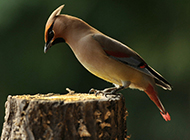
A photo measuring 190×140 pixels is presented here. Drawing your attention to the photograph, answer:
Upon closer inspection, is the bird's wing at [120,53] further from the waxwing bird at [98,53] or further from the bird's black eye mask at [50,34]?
the bird's black eye mask at [50,34]

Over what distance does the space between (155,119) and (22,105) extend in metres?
2.56

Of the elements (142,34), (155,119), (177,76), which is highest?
(142,34)

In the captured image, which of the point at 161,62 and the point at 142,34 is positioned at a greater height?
the point at 142,34

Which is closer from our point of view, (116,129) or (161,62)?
(116,129)

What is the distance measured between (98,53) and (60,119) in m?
0.58

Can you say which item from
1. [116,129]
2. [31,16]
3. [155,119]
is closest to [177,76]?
[155,119]

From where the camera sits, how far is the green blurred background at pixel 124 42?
12.2 ft

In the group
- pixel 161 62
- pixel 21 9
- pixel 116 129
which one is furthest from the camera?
pixel 161 62

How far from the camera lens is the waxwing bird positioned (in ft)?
6.75

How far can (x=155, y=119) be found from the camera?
3.95 m

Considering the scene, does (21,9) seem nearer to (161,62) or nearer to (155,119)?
(161,62)

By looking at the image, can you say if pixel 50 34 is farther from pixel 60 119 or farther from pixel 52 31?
pixel 60 119

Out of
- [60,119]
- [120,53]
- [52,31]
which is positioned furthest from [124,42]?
[60,119]

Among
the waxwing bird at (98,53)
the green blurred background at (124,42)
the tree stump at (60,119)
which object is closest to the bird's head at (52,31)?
the waxwing bird at (98,53)
